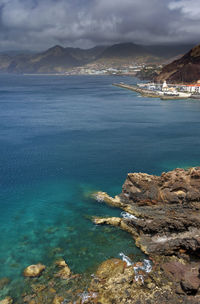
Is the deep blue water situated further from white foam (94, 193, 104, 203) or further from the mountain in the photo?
the mountain

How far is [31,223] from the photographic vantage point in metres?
23.6

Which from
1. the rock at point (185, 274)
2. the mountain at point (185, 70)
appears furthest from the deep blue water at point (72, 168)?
the mountain at point (185, 70)

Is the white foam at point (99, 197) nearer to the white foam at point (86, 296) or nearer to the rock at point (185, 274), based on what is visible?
the rock at point (185, 274)

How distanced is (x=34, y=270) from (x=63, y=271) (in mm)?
2058

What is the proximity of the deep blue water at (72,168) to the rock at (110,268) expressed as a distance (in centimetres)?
74

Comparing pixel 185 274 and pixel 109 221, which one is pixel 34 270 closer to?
pixel 109 221

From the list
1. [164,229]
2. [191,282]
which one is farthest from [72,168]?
[191,282]

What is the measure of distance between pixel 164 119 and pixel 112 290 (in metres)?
57.4

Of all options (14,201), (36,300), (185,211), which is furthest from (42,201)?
(185,211)

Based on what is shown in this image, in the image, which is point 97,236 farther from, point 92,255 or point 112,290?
point 112,290

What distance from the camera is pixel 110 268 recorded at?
17.4 meters

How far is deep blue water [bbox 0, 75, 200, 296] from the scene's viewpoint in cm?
2006

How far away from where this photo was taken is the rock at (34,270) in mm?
17266

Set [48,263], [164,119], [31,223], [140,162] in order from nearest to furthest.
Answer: [48,263]
[31,223]
[140,162]
[164,119]
